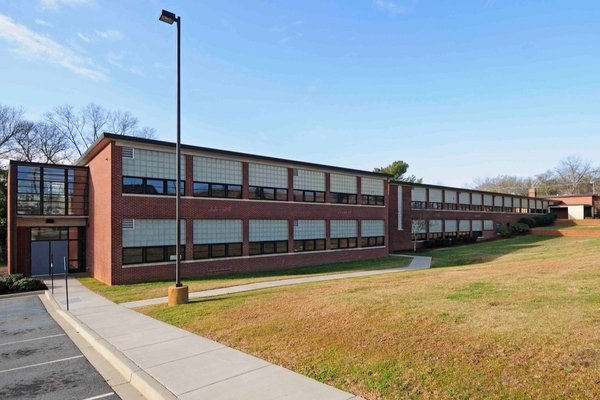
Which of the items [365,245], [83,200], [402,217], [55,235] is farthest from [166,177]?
[402,217]

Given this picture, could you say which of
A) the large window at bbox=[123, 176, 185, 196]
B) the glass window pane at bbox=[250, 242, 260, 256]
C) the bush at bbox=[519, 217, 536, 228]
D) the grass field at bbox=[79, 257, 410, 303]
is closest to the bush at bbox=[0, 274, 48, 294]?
the grass field at bbox=[79, 257, 410, 303]

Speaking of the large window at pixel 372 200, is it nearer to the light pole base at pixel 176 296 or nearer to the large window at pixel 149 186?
the large window at pixel 149 186

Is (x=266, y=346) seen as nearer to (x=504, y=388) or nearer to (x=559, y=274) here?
(x=504, y=388)

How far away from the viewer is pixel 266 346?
7980mm

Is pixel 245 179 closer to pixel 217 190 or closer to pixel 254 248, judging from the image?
pixel 217 190

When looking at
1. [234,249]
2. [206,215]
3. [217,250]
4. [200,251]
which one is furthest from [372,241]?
[200,251]

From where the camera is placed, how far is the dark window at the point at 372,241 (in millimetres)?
34500

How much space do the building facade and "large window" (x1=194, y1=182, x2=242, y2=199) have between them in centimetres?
6

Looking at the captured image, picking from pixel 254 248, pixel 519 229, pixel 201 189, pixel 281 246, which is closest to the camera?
pixel 201 189

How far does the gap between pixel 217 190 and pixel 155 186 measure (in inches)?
155

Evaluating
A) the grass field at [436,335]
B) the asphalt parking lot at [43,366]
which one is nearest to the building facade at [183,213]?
the asphalt parking lot at [43,366]

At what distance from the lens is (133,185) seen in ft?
68.8

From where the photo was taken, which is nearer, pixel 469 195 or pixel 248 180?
pixel 248 180

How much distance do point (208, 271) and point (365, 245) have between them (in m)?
15.8
